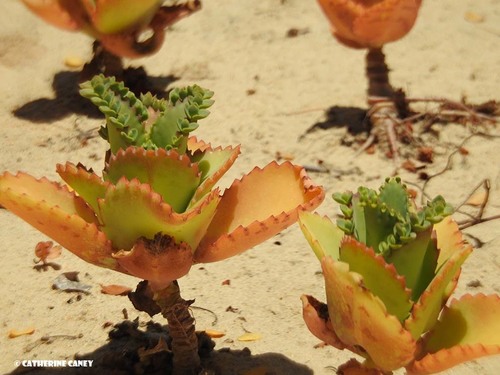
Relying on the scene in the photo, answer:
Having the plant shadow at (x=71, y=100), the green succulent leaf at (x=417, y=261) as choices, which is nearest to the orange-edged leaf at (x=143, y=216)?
the green succulent leaf at (x=417, y=261)

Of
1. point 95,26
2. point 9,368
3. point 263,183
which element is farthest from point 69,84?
point 263,183

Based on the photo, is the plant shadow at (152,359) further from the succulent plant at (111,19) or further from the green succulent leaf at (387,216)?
the succulent plant at (111,19)

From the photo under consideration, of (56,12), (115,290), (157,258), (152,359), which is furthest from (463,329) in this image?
(56,12)

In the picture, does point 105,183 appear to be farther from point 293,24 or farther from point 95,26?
point 293,24

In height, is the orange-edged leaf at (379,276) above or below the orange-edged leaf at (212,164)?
below

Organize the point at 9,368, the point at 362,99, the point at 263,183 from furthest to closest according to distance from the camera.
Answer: the point at 362,99
the point at 9,368
the point at 263,183

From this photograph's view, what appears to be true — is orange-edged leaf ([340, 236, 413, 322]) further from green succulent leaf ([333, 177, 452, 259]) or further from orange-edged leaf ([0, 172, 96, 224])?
orange-edged leaf ([0, 172, 96, 224])

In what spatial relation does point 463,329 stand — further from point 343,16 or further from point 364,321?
point 343,16
